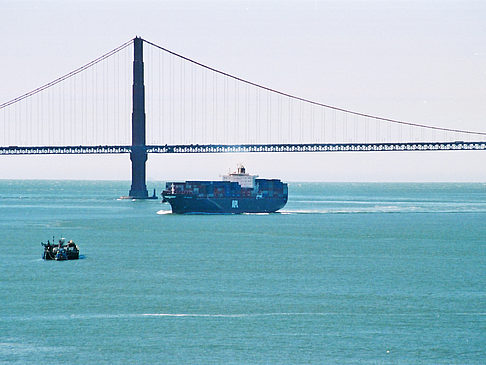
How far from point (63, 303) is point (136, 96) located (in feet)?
483

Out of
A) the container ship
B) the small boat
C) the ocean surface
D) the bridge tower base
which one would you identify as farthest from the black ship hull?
the small boat

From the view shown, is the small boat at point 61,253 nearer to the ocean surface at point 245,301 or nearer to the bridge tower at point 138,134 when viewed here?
the ocean surface at point 245,301

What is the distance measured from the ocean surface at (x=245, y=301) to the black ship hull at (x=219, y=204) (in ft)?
167

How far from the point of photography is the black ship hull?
149750 mm

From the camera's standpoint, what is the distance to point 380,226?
12238 cm

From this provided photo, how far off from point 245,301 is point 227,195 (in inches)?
3943

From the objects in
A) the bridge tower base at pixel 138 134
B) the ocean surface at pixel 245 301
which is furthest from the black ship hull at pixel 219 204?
the ocean surface at pixel 245 301

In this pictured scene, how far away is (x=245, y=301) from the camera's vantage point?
170ft

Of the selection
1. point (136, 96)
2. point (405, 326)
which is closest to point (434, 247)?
point (405, 326)

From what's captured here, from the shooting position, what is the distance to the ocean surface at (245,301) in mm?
39562

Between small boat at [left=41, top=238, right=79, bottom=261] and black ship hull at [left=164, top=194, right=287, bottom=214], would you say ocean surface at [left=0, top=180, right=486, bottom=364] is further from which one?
black ship hull at [left=164, top=194, right=287, bottom=214]

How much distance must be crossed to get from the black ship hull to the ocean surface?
5105 centimetres

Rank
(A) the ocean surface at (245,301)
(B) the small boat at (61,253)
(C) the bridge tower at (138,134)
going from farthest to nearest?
(C) the bridge tower at (138,134), (B) the small boat at (61,253), (A) the ocean surface at (245,301)

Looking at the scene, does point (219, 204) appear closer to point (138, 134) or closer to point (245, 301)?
point (138, 134)
